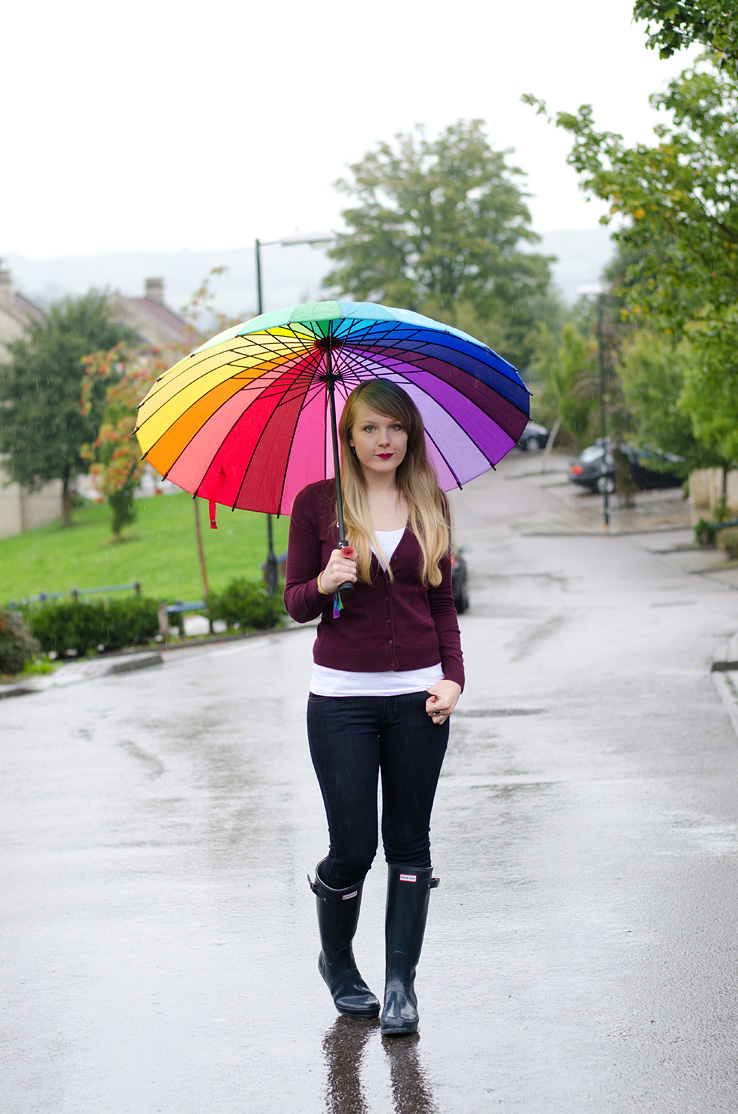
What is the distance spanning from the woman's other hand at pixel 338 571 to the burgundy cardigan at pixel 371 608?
7cm

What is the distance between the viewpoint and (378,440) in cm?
381

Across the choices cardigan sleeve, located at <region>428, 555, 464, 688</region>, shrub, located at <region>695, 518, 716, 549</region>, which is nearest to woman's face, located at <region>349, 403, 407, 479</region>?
cardigan sleeve, located at <region>428, 555, 464, 688</region>

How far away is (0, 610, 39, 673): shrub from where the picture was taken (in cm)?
1584

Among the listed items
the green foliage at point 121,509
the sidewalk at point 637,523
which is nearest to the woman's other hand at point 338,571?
the sidewalk at point 637,523

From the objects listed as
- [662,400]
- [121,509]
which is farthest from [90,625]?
[121,509]

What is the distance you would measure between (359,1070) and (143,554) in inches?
1527

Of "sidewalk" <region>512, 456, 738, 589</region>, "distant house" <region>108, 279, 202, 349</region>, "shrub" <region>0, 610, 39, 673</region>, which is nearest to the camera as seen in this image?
"shrub" <region>0, 610, 39, 673</region>

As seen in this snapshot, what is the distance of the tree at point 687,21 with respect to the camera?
294 inches

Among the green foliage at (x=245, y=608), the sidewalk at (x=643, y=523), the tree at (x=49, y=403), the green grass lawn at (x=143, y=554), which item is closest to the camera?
the green foliage at (x=245, y=608)

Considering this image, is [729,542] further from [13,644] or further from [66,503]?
[66,503]

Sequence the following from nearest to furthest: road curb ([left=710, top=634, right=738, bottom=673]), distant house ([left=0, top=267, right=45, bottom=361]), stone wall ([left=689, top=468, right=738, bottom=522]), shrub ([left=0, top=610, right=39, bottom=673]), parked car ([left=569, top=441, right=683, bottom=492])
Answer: road curb ([left=710, top=634, right=738, bottom=673])
shrub ([left=0, top=610, right=39, bottom=673])
stone wall ([left=689, top=468, right=738, bottom=522])
parked car ([left=569, top=441, right=683, bottom=492])
distant house ([left=0, top=267, right=45, bottom=361])

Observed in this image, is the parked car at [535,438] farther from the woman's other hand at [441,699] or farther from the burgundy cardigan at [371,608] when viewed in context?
the woman's other hand at [441,699]

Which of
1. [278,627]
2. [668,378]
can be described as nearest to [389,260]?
[668,378]

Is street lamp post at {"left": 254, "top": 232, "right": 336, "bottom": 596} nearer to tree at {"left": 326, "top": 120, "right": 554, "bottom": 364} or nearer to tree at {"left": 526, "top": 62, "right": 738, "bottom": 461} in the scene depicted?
tree at {"left": 526, "top": 62, "right": 738, "bottom": 461}
